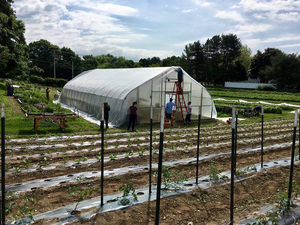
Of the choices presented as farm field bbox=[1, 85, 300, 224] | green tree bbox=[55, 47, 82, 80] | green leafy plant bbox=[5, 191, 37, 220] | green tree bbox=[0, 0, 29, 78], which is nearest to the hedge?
green tree bbox=[55, 47, 82, 80]

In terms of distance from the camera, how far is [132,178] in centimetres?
714

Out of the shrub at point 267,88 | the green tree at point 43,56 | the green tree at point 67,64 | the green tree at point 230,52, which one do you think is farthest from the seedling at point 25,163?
the green tree at point 230,52

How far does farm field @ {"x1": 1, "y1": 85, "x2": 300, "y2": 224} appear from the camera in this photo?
17.1 ft

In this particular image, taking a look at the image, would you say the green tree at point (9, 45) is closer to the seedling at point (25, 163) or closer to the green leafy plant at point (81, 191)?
the seedling at point (25, 163)

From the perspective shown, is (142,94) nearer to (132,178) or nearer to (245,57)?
(132,178)

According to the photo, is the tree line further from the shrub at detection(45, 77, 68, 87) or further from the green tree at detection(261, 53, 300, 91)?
the shrub at detection(45, 77, 68, 87)

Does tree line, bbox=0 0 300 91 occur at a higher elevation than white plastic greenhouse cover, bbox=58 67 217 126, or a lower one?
higher

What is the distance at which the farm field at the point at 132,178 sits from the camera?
5219mm

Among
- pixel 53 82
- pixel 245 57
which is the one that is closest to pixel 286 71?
pixel 245 57

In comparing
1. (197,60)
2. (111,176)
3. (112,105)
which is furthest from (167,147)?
(197,60)

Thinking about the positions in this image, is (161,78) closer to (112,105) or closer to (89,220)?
(112,105)

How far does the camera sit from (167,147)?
10578mm

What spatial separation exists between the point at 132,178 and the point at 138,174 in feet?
1.03

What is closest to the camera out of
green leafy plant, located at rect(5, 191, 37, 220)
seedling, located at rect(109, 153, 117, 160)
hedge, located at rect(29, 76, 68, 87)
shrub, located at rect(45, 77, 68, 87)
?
green leafy plant, located at rect(5, 191, 37, 220)
